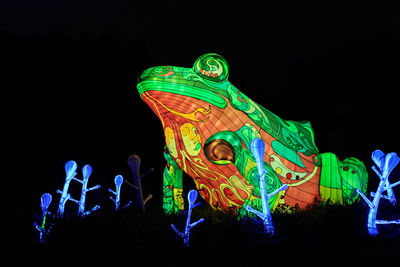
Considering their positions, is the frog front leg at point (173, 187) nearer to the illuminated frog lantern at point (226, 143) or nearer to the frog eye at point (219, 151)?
the illuminated frog lantern at point (226, 143)

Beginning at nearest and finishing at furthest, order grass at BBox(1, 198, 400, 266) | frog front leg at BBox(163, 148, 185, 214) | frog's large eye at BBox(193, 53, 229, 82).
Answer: grass at BBox(1, 198, 400, 266) < frog's large eye at BBox(193, 53, 229, 82) < frog front leg at BBox(163, 148, 185, 214)

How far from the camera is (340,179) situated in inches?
333

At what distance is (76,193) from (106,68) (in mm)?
4693

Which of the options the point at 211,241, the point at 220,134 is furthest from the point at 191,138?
the point at 211,241

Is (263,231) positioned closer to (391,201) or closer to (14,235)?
(391,201)

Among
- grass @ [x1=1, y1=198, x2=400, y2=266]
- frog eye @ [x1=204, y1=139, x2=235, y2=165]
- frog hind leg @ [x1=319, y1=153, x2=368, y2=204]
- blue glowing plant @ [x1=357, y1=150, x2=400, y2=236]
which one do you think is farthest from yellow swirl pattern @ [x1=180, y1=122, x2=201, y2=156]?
blue glowing plant @ [x1=357, y1=150, x2=400, y2=236]

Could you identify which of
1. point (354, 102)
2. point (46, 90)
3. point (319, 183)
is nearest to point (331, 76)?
point (354, 102)

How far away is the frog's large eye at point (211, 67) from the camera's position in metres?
7.87

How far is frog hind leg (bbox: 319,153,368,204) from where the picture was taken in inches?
326

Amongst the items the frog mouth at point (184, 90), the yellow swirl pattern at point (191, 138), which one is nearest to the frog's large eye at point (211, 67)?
the frog mouth at point (184, 90)

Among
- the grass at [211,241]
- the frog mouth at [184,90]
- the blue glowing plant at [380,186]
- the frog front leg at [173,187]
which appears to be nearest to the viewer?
the grass at [211,241]

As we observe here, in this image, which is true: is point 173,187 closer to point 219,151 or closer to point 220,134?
point 219,151

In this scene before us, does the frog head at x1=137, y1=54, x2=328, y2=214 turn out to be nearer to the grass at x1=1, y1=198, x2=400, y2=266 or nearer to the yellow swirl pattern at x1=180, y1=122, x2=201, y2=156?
the yellow swirl pattern at x1=180, y1=122, x2=201, y2=156

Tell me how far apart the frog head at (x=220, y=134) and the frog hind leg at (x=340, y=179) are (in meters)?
0.22
